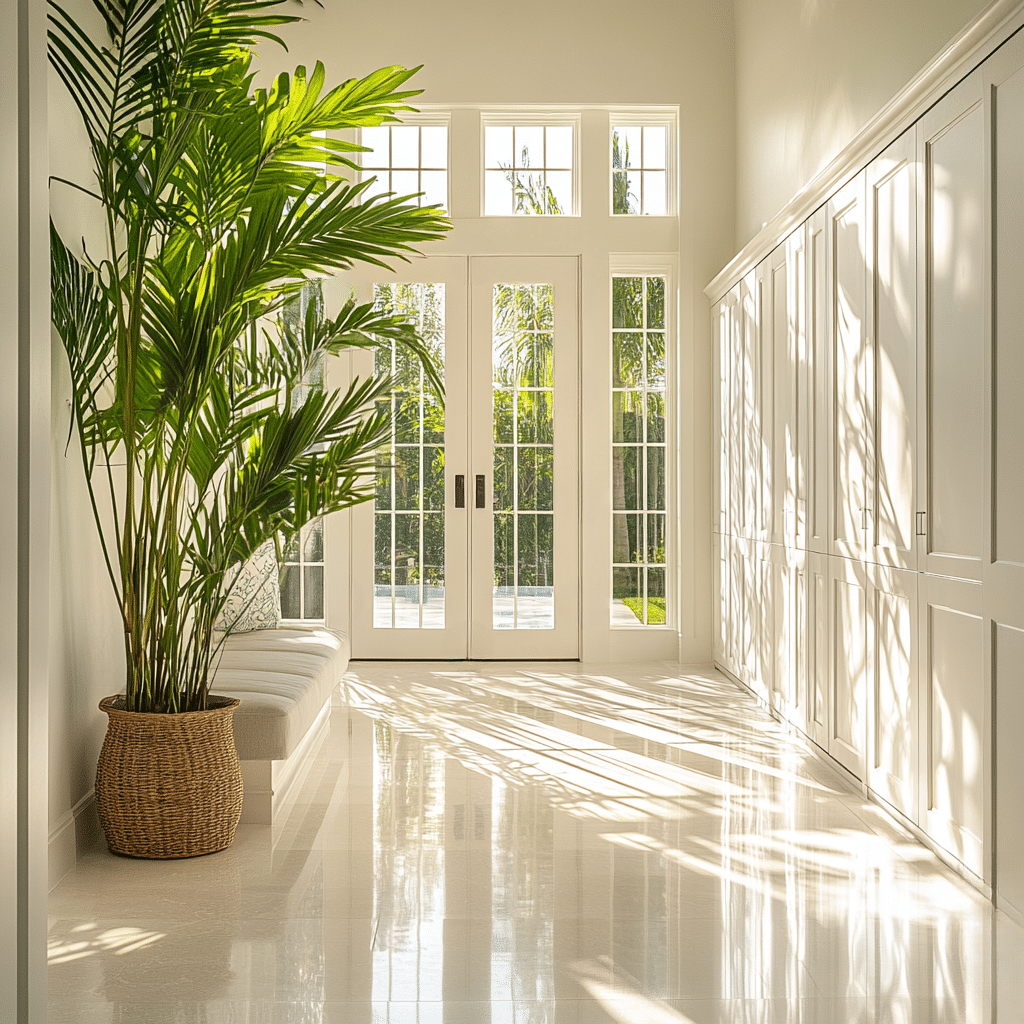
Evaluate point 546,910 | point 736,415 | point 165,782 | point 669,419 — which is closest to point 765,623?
point 736,415

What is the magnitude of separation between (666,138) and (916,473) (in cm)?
403

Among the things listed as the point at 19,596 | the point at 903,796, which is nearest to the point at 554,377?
the point at 903,796

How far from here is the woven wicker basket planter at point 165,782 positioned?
9.44 feet

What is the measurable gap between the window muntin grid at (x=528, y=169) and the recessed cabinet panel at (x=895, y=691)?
3.78 m

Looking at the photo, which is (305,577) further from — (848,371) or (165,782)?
(848,371)

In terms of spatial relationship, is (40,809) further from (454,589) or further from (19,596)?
(454,589)

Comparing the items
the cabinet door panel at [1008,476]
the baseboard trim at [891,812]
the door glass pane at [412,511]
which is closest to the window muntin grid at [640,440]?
the door glass pane at [412,511]

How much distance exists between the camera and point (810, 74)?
175 inches

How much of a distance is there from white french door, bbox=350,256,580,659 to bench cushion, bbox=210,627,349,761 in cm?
148

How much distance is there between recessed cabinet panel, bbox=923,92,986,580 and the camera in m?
2.62

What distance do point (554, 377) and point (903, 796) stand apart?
3.72m

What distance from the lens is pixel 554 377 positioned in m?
6.34

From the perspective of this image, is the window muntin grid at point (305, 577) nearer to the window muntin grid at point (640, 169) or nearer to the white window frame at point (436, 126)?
the white window frame at point (436, 126)

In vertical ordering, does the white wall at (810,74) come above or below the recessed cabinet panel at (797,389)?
above
